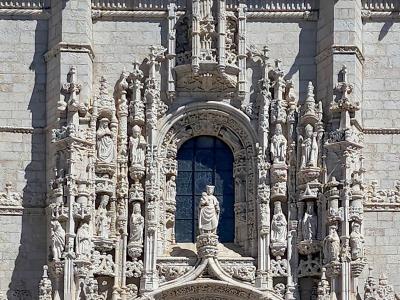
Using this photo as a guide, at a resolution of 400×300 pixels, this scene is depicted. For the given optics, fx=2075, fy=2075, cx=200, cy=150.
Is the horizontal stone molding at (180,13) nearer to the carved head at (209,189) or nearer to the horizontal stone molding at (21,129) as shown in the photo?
the horizontal stone molding at (21,129)

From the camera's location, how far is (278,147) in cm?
3381

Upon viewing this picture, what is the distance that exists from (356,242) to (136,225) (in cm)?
359

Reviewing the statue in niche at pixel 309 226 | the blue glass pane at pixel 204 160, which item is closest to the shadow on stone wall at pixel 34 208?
the blue glass pane at pixel 204 160

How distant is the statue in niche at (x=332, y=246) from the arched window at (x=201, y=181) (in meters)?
1.89

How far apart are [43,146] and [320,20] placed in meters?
5.05

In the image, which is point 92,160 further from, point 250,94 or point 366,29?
point 366,29

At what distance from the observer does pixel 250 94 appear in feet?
113

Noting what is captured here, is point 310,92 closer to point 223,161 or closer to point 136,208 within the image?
point 223,161

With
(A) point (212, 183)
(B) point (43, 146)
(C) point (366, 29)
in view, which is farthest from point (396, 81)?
(B) point (43, 146)

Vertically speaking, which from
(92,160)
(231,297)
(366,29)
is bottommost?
(231,297)

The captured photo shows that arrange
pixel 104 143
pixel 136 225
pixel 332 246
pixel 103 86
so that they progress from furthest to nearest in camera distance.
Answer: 1. pixel 103 86
2. pixel 104 143
3. pixel 136 225
4. pixel 332 246

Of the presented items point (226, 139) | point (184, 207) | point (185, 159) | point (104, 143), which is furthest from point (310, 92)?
point (104, 143)

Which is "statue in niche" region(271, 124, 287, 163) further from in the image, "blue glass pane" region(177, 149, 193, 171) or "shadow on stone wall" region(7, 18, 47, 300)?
"shadow on stone wall" region(7, 18, 47, 300)

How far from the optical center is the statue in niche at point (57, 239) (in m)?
32.9
